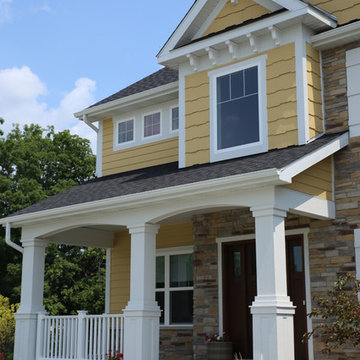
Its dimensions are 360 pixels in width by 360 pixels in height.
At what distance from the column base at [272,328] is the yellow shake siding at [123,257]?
4.98m

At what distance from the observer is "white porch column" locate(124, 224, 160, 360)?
10289mm

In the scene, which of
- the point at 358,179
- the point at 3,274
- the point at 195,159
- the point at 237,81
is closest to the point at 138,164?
the point at 195,159

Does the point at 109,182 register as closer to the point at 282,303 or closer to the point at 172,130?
the point at 172,130

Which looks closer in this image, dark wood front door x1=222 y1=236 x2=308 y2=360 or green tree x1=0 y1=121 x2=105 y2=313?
dark wood front door x1=222 y1=236 x2=308 y2=360

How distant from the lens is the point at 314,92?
10.9 meters

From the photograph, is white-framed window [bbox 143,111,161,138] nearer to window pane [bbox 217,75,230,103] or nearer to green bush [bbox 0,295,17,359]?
window pane [bbox 217,75,230,103]

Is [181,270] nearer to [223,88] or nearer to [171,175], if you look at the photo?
[171,175]

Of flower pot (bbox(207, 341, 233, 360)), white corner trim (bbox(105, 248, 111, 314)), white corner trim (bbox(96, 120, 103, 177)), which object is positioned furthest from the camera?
white corner trim (bbox(96, 120, 103, 177))

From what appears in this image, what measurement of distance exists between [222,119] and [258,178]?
3.03 meters

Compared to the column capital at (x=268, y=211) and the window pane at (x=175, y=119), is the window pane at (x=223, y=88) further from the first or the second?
the column capital at (x=268, y=211)

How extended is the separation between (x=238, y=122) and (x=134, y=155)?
4.00 m

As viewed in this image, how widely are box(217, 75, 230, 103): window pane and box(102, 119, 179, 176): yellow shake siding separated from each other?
2.35 m

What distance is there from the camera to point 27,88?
55594 mm

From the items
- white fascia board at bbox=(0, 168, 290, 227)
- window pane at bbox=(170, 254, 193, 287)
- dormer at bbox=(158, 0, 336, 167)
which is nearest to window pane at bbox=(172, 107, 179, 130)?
dormer at bbox=(158, 0, 336, 167)
